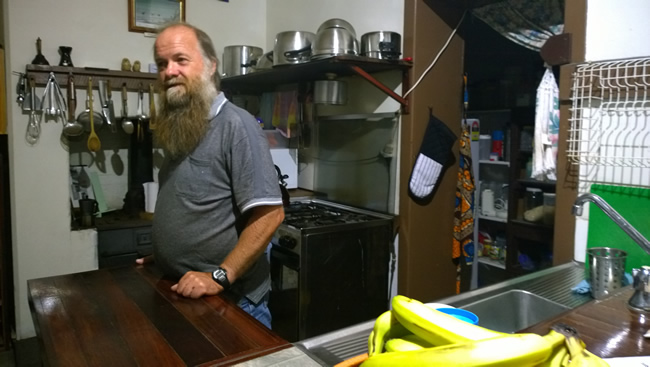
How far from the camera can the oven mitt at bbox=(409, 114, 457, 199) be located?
96.0 inches

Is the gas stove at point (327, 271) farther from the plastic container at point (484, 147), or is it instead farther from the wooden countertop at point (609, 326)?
the plastic container at point (484, 147)

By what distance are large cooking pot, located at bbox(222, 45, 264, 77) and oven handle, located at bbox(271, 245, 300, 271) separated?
1.33 meters

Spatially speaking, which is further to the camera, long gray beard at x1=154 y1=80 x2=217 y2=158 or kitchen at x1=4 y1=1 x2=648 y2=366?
kitchen at x1=4 y1=1 x2=648 y2=366

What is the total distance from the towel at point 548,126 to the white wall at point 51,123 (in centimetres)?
101

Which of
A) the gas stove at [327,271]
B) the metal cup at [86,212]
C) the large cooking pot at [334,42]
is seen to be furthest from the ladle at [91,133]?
the large cooking pot at [334,42]

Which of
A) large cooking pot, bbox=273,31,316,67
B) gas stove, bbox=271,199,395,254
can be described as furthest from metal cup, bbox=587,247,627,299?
large cooking pot, bbox=273,31,316,67

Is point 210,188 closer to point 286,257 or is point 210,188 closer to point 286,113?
point 286,257

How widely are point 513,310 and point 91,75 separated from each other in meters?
2.70

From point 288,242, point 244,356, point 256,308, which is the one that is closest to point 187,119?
point 256,308

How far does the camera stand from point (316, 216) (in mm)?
2691

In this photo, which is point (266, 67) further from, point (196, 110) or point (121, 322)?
point (121, 322)

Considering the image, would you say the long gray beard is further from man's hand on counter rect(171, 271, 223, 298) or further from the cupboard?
the cupboard

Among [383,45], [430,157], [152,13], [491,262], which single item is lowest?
[491,262]

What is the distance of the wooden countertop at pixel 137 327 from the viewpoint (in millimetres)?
975
